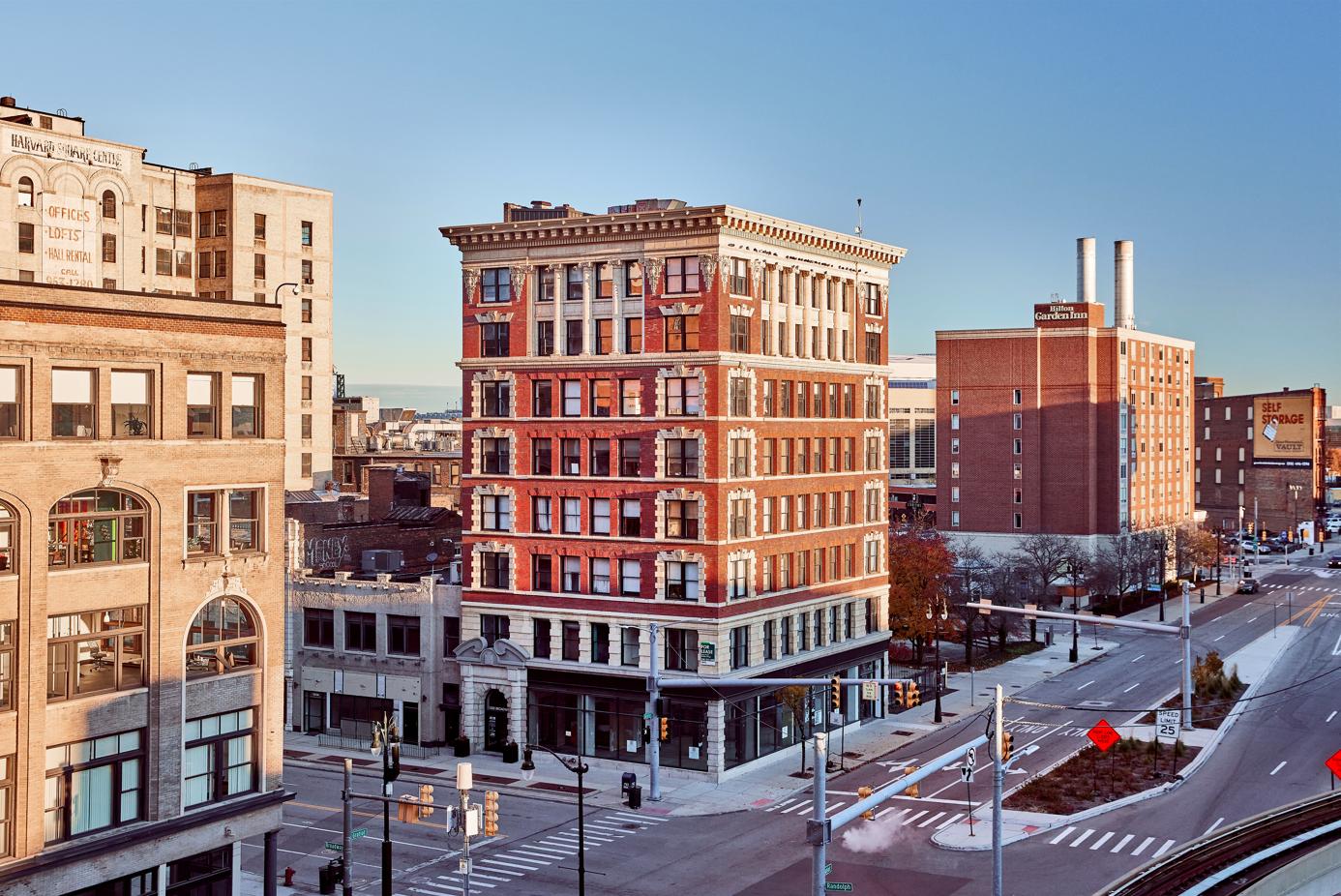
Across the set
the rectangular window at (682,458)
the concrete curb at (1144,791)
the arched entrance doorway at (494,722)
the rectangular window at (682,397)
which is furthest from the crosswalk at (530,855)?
the rectangular window at (682,397)

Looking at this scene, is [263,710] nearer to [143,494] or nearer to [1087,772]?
[143,494]

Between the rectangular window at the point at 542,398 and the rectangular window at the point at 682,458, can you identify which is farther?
the rectangular window at the point at 542,398

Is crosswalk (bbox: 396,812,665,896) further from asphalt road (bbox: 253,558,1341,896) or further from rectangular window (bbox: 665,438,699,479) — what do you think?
rectangular window (bbox: 665,438,699,479)

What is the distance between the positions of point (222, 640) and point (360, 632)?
30.6 m

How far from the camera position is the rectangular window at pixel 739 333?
6462 centimetres

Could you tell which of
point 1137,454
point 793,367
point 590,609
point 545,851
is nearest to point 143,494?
point 545,851

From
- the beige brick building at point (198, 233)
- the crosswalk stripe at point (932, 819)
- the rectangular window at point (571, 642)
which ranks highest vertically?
the beige brick building at point (198, 233)

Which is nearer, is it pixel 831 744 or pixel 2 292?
pixel 2 292

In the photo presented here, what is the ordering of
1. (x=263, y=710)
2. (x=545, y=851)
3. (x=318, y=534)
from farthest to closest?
1. (x=318, y=534)
2. (x=545, y=851)
3. (x=263, y=710)

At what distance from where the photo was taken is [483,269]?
6925 centimetres

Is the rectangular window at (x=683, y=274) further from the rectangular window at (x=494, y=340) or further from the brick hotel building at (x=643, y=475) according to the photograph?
the rectangular window at (x=494, y=340)

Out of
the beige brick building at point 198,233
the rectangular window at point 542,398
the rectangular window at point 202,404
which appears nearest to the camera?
the rectangular window at point 202,404

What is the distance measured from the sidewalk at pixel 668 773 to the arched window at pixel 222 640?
69.6 feet

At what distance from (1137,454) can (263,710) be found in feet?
390
